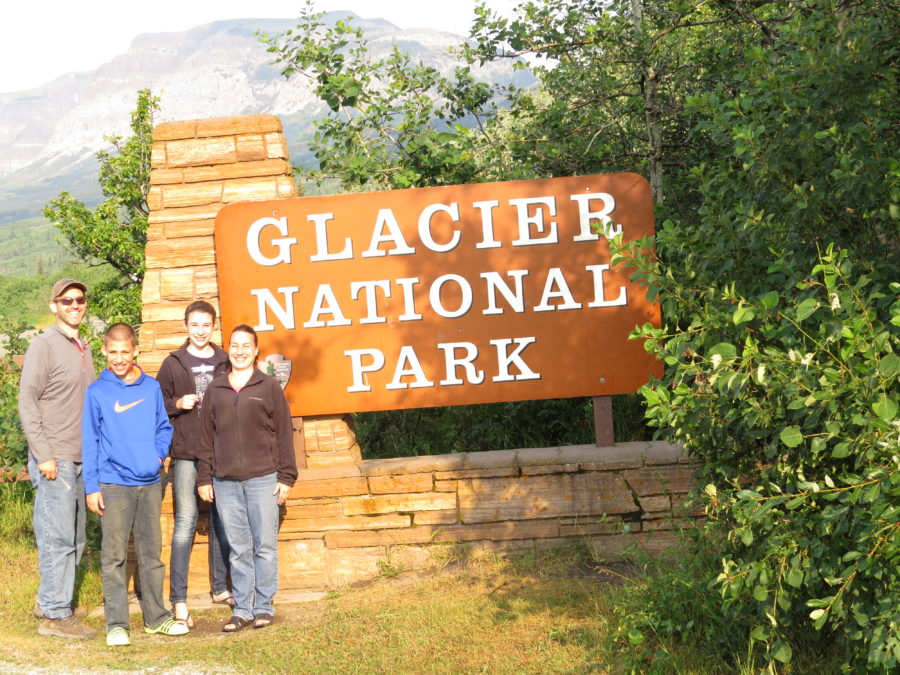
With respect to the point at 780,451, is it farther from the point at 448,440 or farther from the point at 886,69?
the point at 448,440

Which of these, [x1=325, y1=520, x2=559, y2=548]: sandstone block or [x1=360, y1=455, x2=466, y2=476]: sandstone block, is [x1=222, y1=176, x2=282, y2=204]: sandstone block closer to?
[x1=360, y1=455, x2=466, y2=476]: sandstone block

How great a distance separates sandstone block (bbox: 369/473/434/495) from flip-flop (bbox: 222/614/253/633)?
111 cm

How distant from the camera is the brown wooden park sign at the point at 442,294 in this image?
19.4 feet

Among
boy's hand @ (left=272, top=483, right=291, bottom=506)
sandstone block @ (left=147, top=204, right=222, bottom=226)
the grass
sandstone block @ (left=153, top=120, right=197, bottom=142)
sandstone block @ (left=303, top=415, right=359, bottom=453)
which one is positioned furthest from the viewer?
sandstone block @ (left=153, top=120, right=197, bottom=142)

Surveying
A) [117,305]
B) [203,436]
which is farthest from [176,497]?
[117,305]

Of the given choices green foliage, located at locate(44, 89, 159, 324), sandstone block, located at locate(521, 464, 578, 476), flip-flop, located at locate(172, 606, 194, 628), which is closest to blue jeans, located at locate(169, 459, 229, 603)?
flip-flop, located at locate(172, 606, 194, 628)

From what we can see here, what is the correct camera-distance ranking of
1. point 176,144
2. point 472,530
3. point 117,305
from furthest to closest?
point 117,305, point 176,144, point 472,530

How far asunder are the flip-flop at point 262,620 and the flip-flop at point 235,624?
60mm

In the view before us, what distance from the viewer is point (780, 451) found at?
361 cm

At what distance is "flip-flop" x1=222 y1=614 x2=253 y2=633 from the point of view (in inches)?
207

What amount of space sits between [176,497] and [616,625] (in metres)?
2.73

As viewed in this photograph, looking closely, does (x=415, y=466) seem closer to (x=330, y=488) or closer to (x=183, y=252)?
(x=330, y=488)

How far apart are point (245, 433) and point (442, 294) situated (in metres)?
1.58

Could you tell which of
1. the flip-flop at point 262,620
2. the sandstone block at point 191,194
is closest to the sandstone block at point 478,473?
the flip-flop at point 262,620
